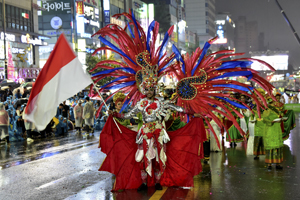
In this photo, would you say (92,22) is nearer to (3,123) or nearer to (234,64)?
(3,123)

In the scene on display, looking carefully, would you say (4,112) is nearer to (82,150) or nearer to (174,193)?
(82,150)

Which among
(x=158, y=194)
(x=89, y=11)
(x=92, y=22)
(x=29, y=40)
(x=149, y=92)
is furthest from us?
(x=92, y=22)

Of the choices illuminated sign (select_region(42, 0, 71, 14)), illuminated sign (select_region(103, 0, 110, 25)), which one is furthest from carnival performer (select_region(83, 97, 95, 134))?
illuminated sign (select_region(42, 0, 71, 14))

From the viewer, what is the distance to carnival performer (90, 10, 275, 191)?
7105 millimetres

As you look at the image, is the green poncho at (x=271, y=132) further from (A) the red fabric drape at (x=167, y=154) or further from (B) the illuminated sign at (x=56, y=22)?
(B) the illuminated sign at (x=56, y=22)

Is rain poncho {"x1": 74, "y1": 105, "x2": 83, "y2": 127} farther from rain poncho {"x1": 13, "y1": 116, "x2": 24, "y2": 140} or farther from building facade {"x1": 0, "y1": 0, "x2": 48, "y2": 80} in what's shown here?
building facade {"x1": 0, "y1": 0, "x2": 48, "y2": 80}

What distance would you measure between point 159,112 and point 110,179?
1.99 m

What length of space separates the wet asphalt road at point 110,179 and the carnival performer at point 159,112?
36 cm

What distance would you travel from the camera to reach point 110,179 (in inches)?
321

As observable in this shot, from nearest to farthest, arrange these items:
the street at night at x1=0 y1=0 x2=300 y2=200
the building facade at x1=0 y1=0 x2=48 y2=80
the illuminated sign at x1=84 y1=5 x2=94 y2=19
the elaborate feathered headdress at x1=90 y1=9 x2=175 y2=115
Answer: the street at night at x1=0 y1=0 x2=300 y2=200, the elaborate feathered headdress at x1=90 y1=9 x2=175 y2=115, the building facade at x1=0 y1=0 x2=48 y2=80, the illuminated sign at x1=84 y1=5 x2=94 y2=19

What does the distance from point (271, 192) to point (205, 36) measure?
160745mm

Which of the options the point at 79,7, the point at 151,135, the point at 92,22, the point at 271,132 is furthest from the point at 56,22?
the point at 151,135

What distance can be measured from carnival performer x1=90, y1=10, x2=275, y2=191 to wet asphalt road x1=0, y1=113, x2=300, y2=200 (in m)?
0.36

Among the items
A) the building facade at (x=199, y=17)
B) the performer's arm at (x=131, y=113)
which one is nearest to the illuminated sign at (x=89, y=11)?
the performer's arm at (x=131, y=113)
